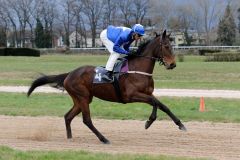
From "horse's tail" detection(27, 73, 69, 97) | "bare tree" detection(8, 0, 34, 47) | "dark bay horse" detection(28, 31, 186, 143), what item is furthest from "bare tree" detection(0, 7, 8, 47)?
"dark bay horse" detection(28, 31, 186, 143)

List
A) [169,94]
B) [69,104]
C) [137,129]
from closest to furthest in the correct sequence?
[137,129]
[69,104]
[169,94]

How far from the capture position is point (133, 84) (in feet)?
37.1

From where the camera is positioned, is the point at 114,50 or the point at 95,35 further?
the point at 95,35

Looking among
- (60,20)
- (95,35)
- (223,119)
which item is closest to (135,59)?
(223,119)

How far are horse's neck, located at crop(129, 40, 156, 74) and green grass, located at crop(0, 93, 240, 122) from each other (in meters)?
4.05

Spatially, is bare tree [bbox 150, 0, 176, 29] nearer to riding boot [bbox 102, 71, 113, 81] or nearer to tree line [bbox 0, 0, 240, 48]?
tree line [bbox 0, 0, 240, 48]

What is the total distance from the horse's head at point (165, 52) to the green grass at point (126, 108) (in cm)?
416

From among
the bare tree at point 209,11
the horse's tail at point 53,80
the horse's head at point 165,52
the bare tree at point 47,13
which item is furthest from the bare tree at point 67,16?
the horse's head at point 165,52

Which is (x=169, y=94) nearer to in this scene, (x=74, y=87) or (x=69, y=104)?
(x=69, y=104)

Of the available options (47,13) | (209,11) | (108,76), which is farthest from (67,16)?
(108,76)

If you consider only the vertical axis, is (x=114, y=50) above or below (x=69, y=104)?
above

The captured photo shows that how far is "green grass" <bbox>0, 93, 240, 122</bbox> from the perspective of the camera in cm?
1564

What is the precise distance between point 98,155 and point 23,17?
12236cm

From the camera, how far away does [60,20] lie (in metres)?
131
